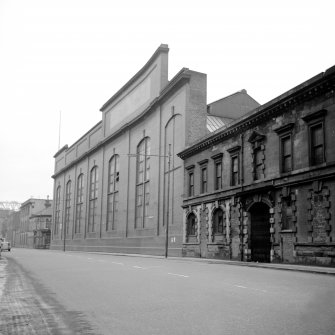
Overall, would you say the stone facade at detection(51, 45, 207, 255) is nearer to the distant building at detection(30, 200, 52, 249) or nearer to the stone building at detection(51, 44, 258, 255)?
the stone building at detection(51, 44, 258, 255)

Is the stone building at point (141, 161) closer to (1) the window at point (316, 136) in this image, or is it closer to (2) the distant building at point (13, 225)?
(1) the window at point (316, 136)

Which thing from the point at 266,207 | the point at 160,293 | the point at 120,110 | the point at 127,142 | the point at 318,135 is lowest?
the point at 160,293

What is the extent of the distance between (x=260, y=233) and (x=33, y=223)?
325ft

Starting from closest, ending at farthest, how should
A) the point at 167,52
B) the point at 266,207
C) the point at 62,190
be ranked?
the point at 266,207 → the point at 167,52 → the point at 62,190

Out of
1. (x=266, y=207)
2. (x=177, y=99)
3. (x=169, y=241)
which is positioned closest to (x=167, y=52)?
(x=177, y=99)

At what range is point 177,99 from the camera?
149ft

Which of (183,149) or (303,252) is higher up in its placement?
(183,149)

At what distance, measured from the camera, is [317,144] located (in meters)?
24.9

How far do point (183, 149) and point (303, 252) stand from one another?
19.1 meters

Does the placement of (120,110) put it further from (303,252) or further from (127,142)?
(303,252)

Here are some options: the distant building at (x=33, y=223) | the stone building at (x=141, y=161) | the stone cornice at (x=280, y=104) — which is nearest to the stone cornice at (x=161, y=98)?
the stone building at (x=141, y=161)

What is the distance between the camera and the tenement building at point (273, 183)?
2403 cm

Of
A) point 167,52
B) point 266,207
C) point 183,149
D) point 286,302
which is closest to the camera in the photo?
point 286,302

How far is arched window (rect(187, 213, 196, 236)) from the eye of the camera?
3941cm
